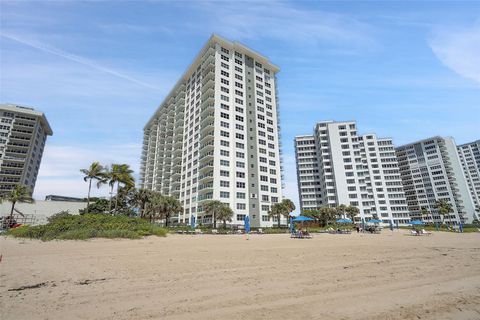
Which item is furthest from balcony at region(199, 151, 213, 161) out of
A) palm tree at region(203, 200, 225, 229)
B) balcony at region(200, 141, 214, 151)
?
palm tree at region(203, 200, 225, 229)

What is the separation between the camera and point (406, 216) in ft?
355

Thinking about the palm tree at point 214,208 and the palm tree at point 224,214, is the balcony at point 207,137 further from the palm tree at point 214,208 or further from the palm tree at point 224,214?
the palm tree at point 224,214

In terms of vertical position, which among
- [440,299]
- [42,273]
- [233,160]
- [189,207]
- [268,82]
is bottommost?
[440,299]

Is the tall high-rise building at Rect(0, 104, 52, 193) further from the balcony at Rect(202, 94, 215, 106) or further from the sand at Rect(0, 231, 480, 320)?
the sand at Rect(0, 231, 480, 320)

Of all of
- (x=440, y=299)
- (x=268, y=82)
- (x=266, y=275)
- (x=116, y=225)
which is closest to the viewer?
(x=440, y=299)

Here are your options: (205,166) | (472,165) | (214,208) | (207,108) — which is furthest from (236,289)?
(472,165)

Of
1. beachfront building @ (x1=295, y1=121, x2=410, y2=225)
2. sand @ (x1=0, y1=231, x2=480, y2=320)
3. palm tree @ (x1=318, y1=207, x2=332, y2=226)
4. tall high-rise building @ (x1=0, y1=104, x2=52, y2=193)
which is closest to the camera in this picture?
sand @ (x1=0, y1=231, x2=480, y2=320)

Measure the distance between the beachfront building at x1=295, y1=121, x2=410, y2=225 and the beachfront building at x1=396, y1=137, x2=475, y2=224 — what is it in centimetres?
2382

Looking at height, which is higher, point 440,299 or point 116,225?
point 116,225

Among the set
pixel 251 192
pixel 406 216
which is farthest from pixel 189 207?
pixel 406 216

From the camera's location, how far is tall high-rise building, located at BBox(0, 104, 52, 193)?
88.3 meters

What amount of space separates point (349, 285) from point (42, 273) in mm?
11890

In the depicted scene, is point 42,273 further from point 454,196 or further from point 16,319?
Result: point 454,196

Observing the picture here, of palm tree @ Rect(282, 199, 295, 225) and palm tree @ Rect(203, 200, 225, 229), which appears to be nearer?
palm tree @ Rect(203, 200, 225, 229)
